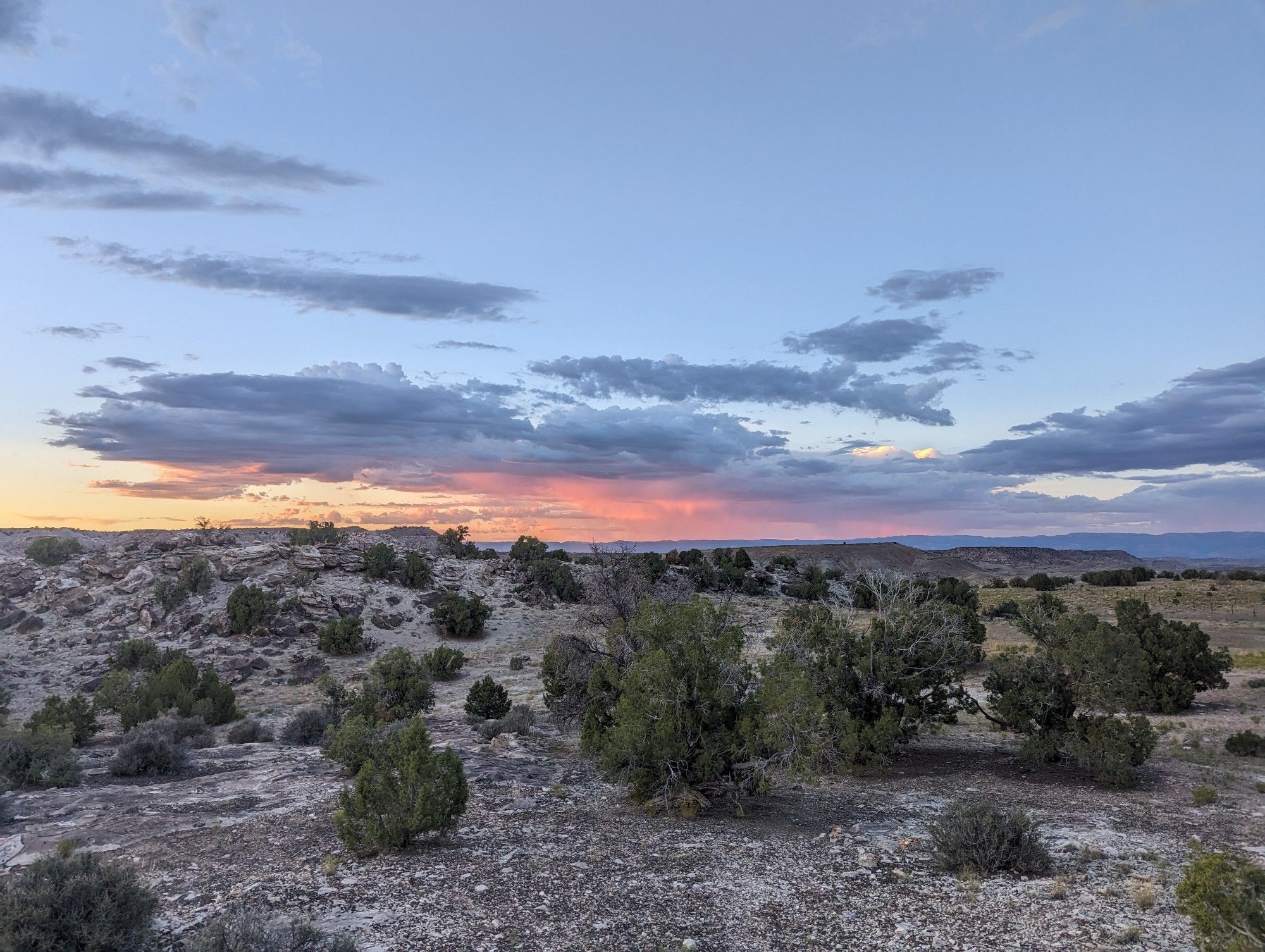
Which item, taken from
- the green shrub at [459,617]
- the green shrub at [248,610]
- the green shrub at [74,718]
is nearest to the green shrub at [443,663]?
the green shrub at [459,617]

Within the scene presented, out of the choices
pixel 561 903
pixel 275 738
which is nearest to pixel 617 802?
pixel 561 903

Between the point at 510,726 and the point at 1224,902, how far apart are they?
1382 cm

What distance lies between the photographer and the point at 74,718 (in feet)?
58.0

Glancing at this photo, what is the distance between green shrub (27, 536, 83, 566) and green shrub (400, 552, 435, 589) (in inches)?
660

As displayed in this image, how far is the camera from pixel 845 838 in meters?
9.95

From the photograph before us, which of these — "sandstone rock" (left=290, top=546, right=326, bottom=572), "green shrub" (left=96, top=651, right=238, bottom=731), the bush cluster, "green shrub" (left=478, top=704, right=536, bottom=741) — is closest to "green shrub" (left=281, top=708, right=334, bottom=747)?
the bush cluster

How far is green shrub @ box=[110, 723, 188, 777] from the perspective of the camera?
13.5 meters

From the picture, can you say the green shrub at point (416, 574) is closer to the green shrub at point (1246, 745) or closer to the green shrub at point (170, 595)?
the green shrub at point (170, 595)

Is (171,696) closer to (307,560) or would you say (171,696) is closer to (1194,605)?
(307,560)

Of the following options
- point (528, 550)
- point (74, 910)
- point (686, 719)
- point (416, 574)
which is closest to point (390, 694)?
point (686, 719)

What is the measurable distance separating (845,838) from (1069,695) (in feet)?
20.6

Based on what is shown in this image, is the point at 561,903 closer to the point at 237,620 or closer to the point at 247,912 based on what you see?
the point at 247,912

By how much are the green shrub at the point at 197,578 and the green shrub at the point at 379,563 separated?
7.17 meters

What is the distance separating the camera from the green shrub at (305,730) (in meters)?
16.9
